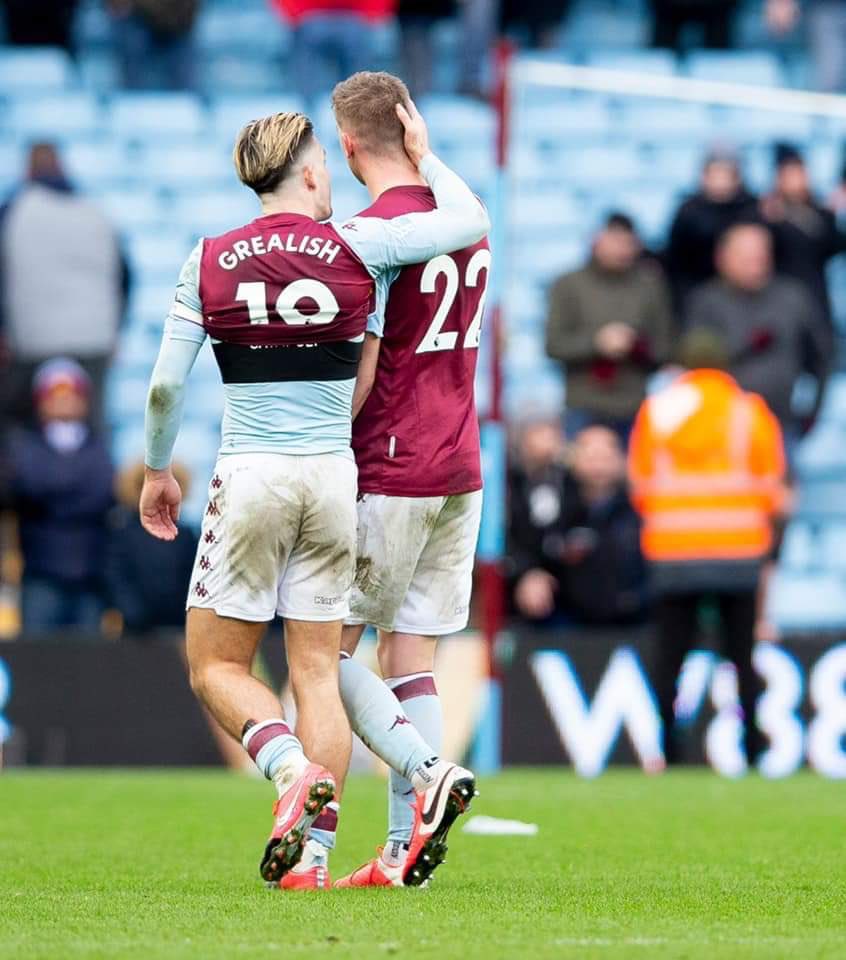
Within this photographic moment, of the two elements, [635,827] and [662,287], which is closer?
[635,827]

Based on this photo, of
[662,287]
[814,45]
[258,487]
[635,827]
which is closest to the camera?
[258,487]

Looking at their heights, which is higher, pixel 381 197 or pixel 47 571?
pixel 381 197

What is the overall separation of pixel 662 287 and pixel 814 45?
12.6 feet

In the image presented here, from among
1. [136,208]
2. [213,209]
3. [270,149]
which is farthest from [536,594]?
[270,149]

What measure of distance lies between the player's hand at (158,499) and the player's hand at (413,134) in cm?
116

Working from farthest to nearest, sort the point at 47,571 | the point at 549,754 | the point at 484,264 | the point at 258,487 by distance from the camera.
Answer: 1. the point at 47,571
2. the point at 549,754
3. the point at 484,264
4. the point at 258,487

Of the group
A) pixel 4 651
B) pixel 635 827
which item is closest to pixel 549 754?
pixel 4 651

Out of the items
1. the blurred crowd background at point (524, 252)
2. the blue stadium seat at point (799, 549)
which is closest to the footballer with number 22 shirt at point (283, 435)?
the blurred crowd background at point (524, 252)

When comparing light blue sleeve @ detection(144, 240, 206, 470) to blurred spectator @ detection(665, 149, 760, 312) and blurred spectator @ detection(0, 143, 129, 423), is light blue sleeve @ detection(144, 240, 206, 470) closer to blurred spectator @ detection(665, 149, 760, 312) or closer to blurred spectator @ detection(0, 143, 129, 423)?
blurred spectator @ detection(0, 143, 129, 423)

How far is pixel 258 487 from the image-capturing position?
593cm

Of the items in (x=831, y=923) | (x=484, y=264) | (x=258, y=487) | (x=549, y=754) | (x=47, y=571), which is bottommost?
(x=549, y=754)

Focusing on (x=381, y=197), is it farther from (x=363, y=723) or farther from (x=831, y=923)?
(x=831, y=923)

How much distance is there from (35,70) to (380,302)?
42.1ft

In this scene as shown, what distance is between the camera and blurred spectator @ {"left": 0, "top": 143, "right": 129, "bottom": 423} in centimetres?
1431
